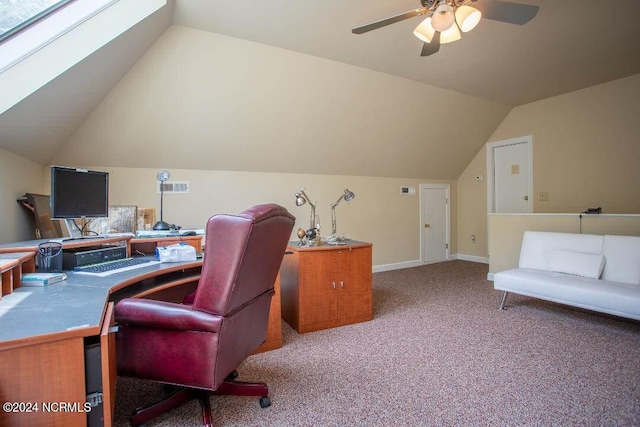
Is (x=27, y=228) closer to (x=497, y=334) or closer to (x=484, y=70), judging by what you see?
(x=497, y=334)

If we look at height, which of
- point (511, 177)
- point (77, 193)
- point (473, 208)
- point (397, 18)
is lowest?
point (473, 208)

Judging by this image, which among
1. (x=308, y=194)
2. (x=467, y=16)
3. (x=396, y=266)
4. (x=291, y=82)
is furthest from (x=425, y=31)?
(x=396, y=266)

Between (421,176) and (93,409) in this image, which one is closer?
(93,409)

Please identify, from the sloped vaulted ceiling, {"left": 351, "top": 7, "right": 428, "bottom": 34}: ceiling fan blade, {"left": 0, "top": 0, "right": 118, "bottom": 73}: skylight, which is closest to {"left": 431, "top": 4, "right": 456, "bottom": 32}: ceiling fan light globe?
{"left": 351, "top": 7, "right": 428, "bottom": 34}: ceiling fan blade

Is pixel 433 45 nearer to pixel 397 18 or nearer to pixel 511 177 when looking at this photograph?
pixel 397 18

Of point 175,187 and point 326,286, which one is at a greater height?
point 175,187

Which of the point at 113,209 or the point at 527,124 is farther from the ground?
the point at 527,124

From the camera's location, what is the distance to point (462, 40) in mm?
3010

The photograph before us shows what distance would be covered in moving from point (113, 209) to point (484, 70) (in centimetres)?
424

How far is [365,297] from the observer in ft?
10.0

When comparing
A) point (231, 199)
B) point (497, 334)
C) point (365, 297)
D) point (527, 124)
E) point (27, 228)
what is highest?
point (527, 124)

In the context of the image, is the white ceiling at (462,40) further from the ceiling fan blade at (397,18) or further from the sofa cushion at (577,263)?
the sofa cushion at (577,263)

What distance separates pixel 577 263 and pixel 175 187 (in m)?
4.45

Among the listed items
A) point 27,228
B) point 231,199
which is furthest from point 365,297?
point 27,228
